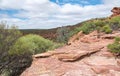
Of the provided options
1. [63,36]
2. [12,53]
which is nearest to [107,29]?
[12,53]

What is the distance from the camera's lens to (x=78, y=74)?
41.3 feet

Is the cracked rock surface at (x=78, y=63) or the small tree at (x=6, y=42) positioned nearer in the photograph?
the cracked rock surface at (x=78, y=63)

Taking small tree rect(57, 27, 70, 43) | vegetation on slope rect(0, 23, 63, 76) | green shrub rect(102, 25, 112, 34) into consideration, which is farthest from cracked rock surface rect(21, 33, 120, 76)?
small tree rect(57, 27, 70, 43)

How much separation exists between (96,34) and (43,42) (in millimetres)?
13785

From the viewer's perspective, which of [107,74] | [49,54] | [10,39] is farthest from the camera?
[10,39]

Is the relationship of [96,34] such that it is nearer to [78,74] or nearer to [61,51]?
[61,51]

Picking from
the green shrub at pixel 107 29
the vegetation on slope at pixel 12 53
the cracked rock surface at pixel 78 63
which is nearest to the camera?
the cracked rock surface at pixel 78 63

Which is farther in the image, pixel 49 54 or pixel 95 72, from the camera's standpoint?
pixel 49 54

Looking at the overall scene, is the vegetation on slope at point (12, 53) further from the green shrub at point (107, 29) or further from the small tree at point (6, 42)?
the green shrub at point (107, 29)

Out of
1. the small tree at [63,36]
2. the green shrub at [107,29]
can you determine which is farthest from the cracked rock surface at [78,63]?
the small tree at [63,36]

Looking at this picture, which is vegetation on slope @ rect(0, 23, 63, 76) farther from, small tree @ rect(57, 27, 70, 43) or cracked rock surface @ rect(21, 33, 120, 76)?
small tree @ rect(57, 27, 70, 43)

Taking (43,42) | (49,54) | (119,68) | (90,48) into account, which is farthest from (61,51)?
(43,42)

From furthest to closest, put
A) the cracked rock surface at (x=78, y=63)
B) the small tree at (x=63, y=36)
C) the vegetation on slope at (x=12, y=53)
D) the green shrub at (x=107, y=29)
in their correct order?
the small tree at (x=63, y=36) → the green shrub at (x=107, y=29) → the vegetation on slope at (x=12, y=53) → the cracked rock surface at (x=78, y=63)

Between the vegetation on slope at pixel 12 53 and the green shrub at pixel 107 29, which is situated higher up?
the green shrub at pixel 107 29
